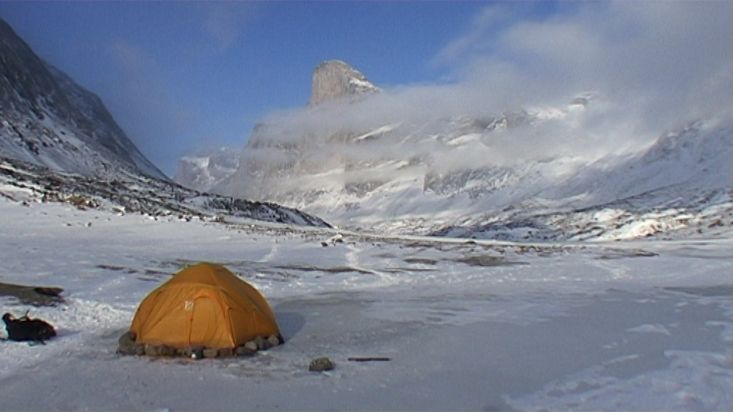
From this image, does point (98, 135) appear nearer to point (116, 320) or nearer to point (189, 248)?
point (189, 248)

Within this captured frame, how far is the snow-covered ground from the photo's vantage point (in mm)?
10125

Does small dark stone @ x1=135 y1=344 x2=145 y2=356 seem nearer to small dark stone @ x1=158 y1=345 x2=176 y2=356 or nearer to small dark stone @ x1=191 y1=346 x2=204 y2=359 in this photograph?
small dark stone @ x1=158 y1=345 x2=176 y2=356

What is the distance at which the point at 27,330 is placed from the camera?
13.7 m

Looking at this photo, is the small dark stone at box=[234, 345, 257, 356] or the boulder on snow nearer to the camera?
the boulder on snow

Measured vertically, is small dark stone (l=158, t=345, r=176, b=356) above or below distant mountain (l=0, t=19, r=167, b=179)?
below

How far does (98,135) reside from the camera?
151 metres

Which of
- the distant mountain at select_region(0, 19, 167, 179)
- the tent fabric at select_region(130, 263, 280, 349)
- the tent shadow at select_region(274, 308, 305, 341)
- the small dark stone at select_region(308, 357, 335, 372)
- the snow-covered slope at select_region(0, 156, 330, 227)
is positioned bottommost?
the small dark stone at select_region(308, 357, 335, 372)

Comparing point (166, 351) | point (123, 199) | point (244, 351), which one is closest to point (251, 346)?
point (244, 351)

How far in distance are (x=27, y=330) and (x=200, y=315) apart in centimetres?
399

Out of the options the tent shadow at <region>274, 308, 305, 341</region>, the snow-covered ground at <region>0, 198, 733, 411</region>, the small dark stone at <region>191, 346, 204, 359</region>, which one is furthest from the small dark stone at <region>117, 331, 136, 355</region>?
the tent shadow at <region>274, 308, 305, 341</region>

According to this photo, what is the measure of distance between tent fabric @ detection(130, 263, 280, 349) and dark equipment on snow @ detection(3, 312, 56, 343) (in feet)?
6.69

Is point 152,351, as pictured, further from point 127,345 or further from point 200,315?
point 200,315

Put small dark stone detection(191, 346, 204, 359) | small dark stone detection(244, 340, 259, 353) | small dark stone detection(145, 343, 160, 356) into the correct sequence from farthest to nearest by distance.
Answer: small dark stone detection(244, 340, 259, 353), small dark stone detection(145, 343, 160, 356), small dark stone detection(191, 346, 204, 359)

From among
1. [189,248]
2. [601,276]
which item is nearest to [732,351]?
[601,276]
